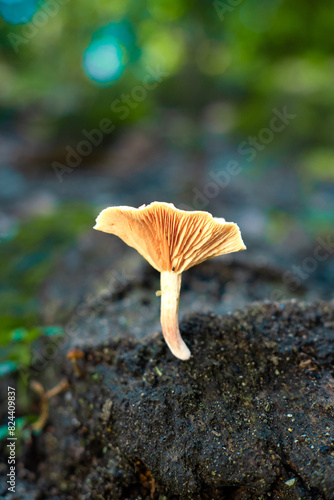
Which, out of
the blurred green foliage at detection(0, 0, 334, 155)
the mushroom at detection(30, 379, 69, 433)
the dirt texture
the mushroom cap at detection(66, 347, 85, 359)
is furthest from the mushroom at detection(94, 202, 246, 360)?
the blurred green foliage at detection(0, 0, 334, 155)

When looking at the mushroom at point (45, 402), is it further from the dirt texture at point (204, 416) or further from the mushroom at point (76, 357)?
the mushroom at point (76, 357)

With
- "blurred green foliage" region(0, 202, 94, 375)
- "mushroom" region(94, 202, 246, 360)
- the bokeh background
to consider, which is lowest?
"mushroom" region(94, 202, 246, 360)

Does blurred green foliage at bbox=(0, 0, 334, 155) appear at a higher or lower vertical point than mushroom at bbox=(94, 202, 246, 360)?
higher

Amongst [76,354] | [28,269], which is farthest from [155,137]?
[76,354]

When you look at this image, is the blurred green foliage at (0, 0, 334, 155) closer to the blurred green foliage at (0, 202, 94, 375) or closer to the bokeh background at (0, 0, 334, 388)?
the bokeh background at (0, 0, 334, 388)

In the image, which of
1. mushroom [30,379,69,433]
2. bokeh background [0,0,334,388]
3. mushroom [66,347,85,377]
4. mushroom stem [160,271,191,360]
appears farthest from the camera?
bokeh background [0,0,334,388]

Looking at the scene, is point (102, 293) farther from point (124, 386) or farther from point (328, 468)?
point (328, 468)

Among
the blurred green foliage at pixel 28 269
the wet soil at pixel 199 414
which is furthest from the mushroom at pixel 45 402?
the blurred green foliage at pixel 28 269

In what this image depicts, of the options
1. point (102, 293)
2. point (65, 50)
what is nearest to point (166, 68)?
point (65, 50)

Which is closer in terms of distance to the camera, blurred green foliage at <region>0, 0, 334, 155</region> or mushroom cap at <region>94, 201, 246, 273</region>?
mushroom cap at <region>94, 201, 246, 273</region>
